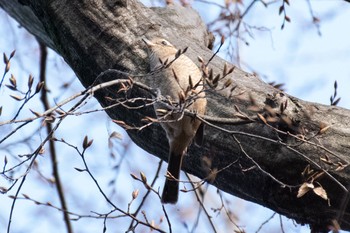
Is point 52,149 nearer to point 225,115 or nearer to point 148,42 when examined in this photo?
point 148,42

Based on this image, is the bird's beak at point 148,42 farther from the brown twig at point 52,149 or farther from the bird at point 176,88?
the brown twig at point 52,149

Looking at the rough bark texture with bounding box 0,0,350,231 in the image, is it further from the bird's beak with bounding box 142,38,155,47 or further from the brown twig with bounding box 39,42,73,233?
the brown twig with bounding box 39,42,73,233

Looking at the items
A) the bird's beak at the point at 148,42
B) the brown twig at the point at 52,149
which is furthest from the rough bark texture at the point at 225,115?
the brown twig at the point at 52,149

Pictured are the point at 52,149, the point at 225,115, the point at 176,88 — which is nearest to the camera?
the point at 225,115

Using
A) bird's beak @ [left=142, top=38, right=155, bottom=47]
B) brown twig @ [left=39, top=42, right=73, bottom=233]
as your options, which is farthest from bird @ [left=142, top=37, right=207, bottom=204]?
brown twig @ [left=39, top=42, right=73, bottom=233]

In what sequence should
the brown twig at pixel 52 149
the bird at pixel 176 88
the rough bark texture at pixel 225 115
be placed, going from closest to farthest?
the rough bark texture at pixel 225 115, the bird at pixel 176 88, the brown twig at pixel 52 149

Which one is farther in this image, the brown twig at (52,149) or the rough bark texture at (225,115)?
the brown twig at (52,149)

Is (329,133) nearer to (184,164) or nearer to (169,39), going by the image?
(184,164)

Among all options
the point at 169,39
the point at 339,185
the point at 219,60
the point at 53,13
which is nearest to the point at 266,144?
the point at 339,185

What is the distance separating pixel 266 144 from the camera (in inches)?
125

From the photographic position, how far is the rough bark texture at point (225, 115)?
310cm

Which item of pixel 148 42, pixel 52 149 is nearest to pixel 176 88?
pixel 148 42

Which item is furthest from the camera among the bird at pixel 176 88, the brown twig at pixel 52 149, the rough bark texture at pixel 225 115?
the brown twig at pixel 52 149

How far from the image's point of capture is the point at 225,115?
3320 millimetres
